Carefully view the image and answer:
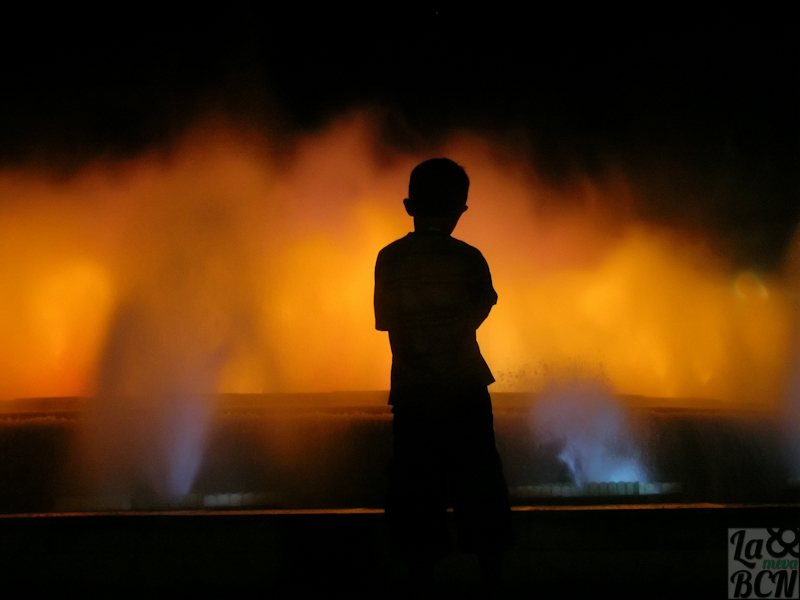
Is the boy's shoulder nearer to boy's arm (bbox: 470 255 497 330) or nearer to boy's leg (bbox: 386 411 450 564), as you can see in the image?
boy's arm (bbox: 470 255 497 330)

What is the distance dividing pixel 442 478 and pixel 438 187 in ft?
3.03

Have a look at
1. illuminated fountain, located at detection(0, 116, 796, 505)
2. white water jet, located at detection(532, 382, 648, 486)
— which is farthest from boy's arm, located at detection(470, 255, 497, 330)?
illuminated fountain, located at detection(0, 116, 796, 505)

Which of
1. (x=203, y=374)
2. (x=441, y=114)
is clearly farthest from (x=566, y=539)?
(x=441, y=114)

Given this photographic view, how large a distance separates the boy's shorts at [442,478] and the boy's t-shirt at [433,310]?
2.4 inches

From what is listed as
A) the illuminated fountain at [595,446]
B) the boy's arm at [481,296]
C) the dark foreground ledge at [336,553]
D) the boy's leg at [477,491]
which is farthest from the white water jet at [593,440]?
the boy's arm at [481,296]

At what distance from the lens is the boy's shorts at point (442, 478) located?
2322 mm

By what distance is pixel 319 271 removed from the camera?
1231 cm

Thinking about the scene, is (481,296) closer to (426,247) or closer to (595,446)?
(426,247)

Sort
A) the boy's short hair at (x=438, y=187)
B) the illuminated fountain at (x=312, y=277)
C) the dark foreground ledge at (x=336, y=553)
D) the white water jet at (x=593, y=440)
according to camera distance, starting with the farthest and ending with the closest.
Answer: the illuminated fountain at (x=312, y=277) < the white water jet at (x=593, y=440) < the dark foreground ledge at (x=336, y=553) < the boy's short hair at (x=438, y=187)

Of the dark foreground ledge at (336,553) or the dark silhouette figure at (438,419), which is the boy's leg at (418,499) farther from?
the dark foreground ledge at (336,553)

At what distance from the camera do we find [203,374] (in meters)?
9.87

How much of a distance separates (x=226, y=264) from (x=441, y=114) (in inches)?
200

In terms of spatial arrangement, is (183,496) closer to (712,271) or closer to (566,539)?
(566,539)

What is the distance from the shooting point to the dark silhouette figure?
91.5 inches
